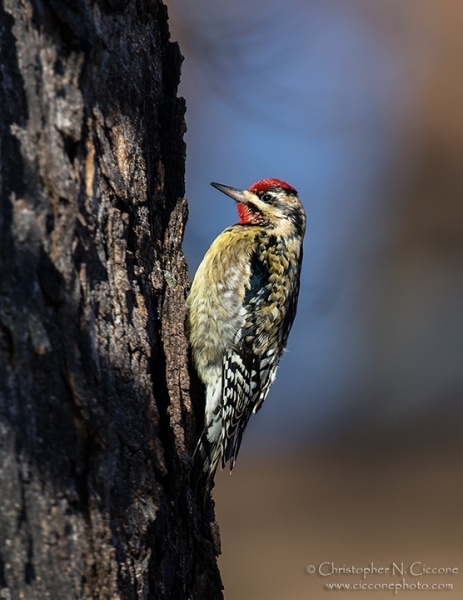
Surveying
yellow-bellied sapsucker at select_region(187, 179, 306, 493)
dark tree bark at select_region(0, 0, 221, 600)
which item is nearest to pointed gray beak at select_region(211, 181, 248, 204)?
yellow-bellied sapsucker at select_region(187, 179, 306, 493)

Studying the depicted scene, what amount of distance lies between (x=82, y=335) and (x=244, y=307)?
163 centimetres

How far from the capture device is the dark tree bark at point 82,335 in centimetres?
213

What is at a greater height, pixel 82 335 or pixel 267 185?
pixel 267 185

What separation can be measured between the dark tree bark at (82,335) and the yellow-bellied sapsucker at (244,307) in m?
0.79

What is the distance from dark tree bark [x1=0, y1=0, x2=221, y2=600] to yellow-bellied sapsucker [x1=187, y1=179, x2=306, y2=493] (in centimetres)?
79

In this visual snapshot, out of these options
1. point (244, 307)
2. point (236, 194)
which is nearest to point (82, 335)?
point (244, 307)

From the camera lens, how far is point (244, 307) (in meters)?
3.83

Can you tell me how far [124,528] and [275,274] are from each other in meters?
1.93

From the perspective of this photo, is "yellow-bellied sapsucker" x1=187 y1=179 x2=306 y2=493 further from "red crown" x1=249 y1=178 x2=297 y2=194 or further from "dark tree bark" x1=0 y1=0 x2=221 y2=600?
"dark tree bark" x1=0 y1=0 x2=221 y2=600

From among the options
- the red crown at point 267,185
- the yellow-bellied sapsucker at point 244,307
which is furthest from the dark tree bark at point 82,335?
the red crown at point 267,185

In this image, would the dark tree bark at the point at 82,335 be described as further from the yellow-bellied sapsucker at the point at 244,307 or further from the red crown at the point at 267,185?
the red crown at the point at 267,185

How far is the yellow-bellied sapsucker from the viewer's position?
353cm

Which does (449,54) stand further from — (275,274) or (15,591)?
(15,591)

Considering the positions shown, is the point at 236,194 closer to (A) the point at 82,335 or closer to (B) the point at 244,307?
(B) the point at 244,307
